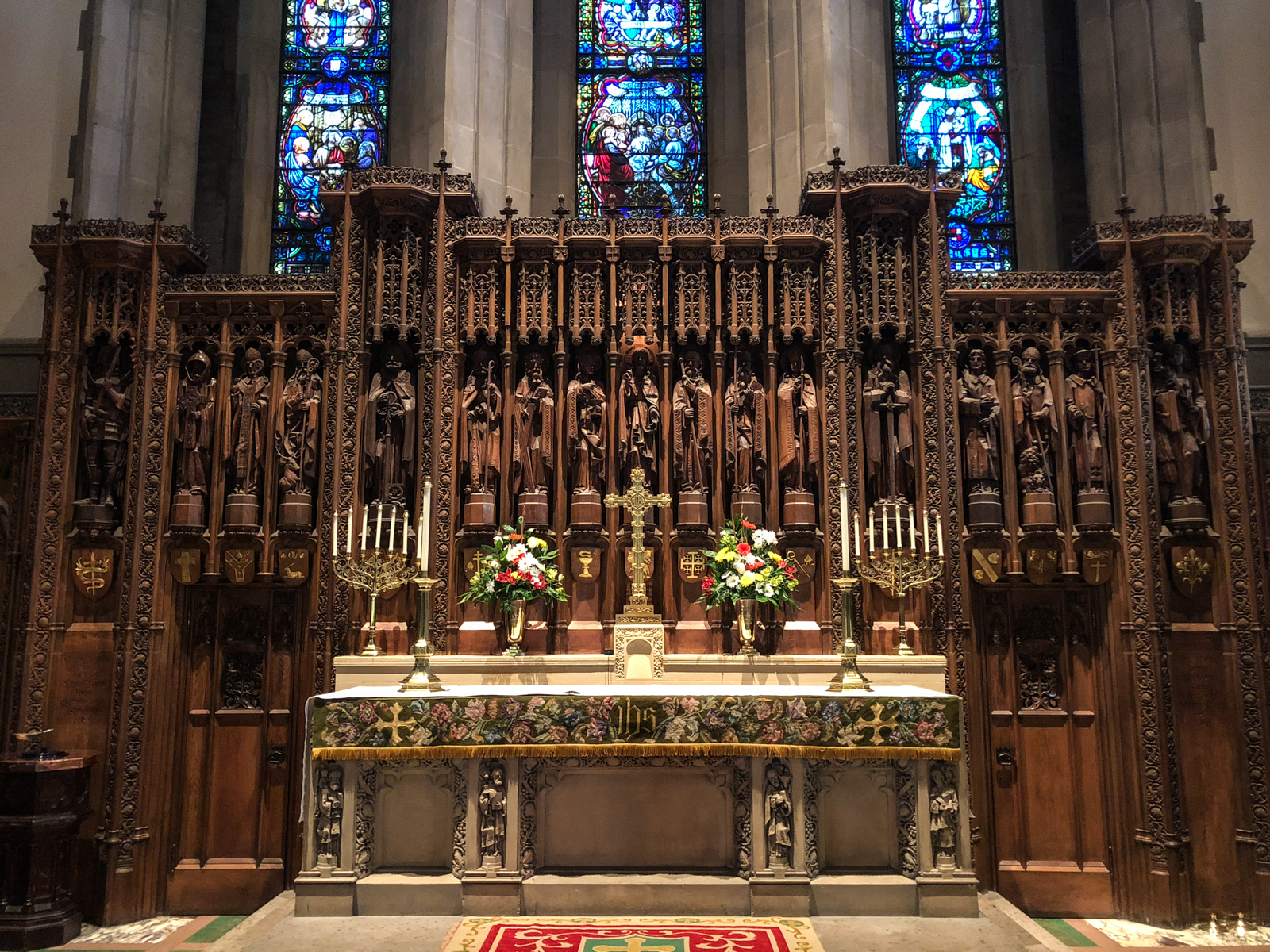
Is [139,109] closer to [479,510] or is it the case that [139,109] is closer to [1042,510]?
[479,510]

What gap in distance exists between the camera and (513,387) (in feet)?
30.8

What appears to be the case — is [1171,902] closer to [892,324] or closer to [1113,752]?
[1113,752]

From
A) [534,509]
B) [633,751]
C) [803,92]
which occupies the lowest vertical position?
[633,751]

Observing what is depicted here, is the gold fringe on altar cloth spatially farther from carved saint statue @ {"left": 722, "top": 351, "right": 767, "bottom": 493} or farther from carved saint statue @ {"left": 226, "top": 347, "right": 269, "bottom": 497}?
carved saint statue @ {"left": 226, "top": 347, "right": 269, "bottom": 497}

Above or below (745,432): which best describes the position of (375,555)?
below

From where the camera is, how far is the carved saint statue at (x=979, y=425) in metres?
9.25

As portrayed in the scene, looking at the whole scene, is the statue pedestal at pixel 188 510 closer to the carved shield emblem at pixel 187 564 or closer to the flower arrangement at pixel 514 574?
the carved shield emblem at pixel 187 564

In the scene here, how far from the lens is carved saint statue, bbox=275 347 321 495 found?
31.0 ft

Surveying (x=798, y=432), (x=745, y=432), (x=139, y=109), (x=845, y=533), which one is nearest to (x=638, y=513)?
(x=745, y=432)

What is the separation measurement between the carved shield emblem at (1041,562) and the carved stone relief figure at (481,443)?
16.4 ft

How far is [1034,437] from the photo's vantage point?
9.34 m

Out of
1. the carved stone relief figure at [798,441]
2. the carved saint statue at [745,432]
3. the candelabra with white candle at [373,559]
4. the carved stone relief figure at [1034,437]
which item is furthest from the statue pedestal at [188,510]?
the carved stone relief figure at [1034,437]

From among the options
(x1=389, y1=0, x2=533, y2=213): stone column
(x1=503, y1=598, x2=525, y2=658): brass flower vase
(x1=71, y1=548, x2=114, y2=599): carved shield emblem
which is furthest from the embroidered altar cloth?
(x1=389, y1=0, x2=533, y2=213): stone column

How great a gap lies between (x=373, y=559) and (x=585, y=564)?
6.25 feet
